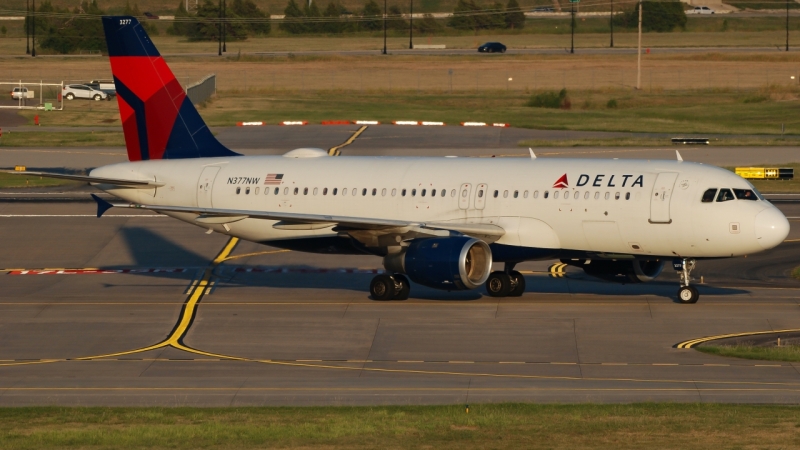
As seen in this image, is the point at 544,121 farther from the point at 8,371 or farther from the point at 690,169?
the point at 8,371

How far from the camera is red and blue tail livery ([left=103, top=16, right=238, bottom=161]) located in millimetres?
43031

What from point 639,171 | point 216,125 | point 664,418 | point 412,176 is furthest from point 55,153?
point 664,418

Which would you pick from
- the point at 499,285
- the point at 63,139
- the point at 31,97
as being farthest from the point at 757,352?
the point at 31,97

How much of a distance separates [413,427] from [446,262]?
13.9 m

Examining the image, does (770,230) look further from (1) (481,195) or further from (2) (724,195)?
(1) (481,195)

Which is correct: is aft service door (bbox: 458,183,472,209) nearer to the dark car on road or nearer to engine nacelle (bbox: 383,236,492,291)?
engine nacelle (bbox: 383,236,492,291)

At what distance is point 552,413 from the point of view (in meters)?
23.1

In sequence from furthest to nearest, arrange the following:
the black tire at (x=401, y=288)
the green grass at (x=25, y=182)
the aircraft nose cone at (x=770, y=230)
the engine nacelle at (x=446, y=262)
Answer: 1. the green grass at (x=25, y=182)
2. the black tire at (x=401, y=288)
3. the engine nacelle at (x=446, y=262)
4. the aircraft nose cone at (x=770, y=230)

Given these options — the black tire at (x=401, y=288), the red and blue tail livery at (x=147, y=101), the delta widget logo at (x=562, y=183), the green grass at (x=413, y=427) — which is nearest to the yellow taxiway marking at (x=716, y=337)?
the delta widget logo at (x=562, y=183)

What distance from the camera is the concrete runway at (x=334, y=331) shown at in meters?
26.5

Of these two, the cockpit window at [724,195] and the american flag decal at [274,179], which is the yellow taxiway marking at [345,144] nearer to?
the american flag decal at [274,179]

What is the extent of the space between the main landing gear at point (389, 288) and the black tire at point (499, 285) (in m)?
2.77

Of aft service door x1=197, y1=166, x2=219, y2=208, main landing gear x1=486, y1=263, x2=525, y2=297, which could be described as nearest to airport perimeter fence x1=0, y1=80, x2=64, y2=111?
aft service door x1=197, y1=166, x2=219, y2=208

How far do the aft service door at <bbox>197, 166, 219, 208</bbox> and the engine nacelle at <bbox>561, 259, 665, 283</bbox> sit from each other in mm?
12383
